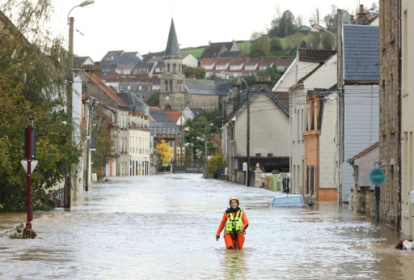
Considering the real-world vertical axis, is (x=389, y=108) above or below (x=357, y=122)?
below

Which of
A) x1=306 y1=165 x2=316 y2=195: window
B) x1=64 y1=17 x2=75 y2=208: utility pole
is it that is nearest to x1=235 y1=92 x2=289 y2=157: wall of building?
x1=306 y1=165 x2=316 y2=195: window

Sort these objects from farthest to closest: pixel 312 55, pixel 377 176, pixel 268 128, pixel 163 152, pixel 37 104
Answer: pixel 163 152
pixel 268 128
pixel 312 55
pixel 37 104
pixel 377 176

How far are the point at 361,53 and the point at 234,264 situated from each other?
102ft

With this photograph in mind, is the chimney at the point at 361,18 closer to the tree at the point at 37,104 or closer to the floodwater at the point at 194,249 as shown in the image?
the floodwater at the point at 194,249

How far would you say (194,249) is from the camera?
2370cm

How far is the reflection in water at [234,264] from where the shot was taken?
18.0 meters

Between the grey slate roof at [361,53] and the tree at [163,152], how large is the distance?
135m

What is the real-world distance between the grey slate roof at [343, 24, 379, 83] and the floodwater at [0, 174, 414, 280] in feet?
36.0

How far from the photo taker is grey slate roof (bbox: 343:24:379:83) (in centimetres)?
4916

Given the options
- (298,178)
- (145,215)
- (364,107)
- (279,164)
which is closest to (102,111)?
(279,164)

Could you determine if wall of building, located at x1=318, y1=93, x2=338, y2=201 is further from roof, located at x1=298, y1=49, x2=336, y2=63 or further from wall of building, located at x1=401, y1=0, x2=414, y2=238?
wall of building, located at x1=401, y1=0, x2=414, y2=238

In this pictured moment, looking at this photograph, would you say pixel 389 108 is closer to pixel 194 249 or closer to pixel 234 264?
pixel 194 249

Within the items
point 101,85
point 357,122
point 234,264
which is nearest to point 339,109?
point 357,122

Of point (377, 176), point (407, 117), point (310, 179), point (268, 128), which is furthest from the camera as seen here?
point (268, 128)
